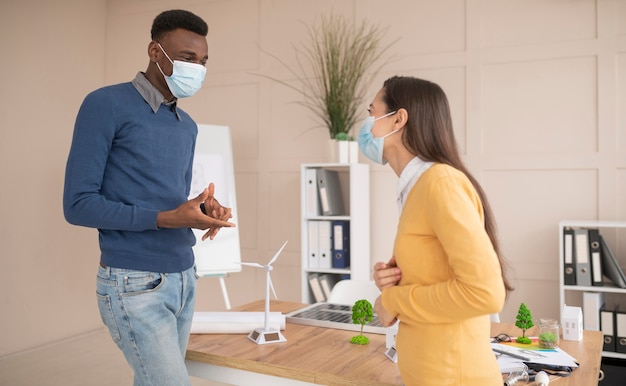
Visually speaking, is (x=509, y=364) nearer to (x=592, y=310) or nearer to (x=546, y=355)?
(x=546, y=355)

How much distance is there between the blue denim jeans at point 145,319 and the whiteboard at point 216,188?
220 cm

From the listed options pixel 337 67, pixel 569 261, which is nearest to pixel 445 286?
pixel 569 261

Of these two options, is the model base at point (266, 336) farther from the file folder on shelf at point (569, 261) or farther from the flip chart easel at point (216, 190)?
the file folder on shelf at point (569, 261)

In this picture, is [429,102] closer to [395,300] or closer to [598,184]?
[395,300]

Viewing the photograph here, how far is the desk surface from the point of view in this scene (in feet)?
5.43

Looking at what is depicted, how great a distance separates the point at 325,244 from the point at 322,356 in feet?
6.98

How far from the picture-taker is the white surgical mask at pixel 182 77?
1.75 m

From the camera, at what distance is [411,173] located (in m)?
1.42

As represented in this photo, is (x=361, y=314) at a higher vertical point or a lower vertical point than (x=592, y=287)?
higher

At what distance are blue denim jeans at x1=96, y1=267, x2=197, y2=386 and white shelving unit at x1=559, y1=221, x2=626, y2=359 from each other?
2572 millimetres

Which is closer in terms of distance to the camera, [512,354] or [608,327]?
[512,354]

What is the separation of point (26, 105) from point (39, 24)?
72 centimetres

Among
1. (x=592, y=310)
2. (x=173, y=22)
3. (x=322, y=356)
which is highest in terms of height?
(x=173, y=22)

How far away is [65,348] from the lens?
4.65 meters
